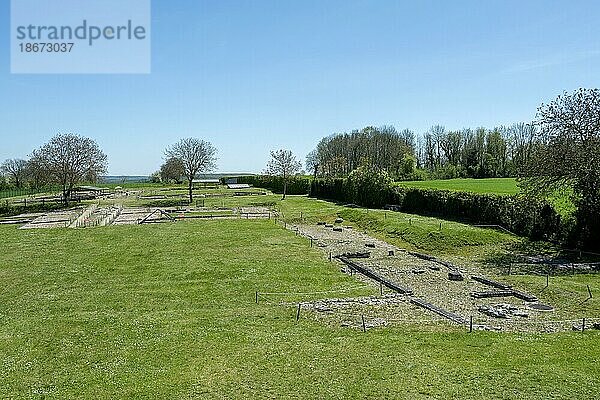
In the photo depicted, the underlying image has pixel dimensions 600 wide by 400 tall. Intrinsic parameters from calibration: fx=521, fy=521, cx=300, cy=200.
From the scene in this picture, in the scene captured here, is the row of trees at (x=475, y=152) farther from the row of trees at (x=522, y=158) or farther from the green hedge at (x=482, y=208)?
the green hedge at (x=482, y=208)

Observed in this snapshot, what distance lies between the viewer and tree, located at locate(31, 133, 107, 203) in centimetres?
6956

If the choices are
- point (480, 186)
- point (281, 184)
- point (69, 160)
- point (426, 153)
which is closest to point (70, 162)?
point (69, 160)

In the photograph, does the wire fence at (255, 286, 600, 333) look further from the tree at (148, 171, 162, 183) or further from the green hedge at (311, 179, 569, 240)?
the tree at (148, 171, 162, 183)

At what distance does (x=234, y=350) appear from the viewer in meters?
13.9

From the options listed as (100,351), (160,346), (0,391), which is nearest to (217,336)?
(160,346)

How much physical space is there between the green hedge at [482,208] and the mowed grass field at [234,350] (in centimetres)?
1464

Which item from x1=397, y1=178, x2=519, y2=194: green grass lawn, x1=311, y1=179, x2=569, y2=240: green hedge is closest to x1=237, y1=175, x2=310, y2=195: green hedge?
x1=397, y1=178, x2=519, y2=194: green grass lawn

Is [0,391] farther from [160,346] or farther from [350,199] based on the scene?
[350,199]

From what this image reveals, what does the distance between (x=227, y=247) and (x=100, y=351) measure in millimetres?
19064

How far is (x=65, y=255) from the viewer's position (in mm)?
31125

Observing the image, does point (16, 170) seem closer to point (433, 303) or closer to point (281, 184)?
point (281, 184)

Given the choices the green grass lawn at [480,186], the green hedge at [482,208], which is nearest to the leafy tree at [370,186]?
the green hedge at [482,208]

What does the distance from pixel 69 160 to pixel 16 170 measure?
52511 millimetres

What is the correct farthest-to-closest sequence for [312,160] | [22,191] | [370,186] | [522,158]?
1. [312,160]
2. [22,191]
3. [522,158]
4. [370,186]
